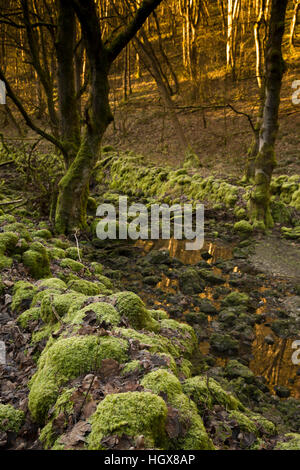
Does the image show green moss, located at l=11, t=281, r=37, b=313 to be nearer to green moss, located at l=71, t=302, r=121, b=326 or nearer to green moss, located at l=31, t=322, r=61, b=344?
green moss, located at l=31, t=322, r=61, b=344

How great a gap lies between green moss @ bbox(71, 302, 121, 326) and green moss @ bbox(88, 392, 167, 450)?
102 centimetres

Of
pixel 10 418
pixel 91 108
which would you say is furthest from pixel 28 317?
pixel 91 108

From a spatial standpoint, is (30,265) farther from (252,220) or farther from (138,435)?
(252,220)

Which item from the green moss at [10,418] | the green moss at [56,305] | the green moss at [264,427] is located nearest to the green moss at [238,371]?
the green moss at [264,427]

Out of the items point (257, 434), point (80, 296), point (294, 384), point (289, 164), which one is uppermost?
point (289, 164)

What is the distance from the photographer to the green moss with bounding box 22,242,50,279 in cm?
491

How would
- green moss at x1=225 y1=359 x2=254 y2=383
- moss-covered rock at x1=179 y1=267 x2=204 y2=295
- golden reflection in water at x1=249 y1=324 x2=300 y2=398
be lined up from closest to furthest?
1. green moss at x1=225 y1=359 x2=254 y2=383
2. golden reflection in water at x1=249 y1=324 x2=300 y2=398
3. moss-covered rock at x1=179 y1=267 x2=204 y2=295

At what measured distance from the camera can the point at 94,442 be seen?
168 centimetres

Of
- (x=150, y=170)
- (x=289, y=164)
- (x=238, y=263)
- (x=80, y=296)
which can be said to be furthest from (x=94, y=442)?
(x=150, y=170)

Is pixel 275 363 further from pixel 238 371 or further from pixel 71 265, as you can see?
pixel 71 265

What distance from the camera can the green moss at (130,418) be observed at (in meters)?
1.72

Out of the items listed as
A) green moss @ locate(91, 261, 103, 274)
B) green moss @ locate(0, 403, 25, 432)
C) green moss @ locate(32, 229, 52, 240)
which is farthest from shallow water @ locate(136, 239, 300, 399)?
green moss @ locate(0, 403, 25, 432)

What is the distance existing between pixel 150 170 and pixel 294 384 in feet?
43.7
